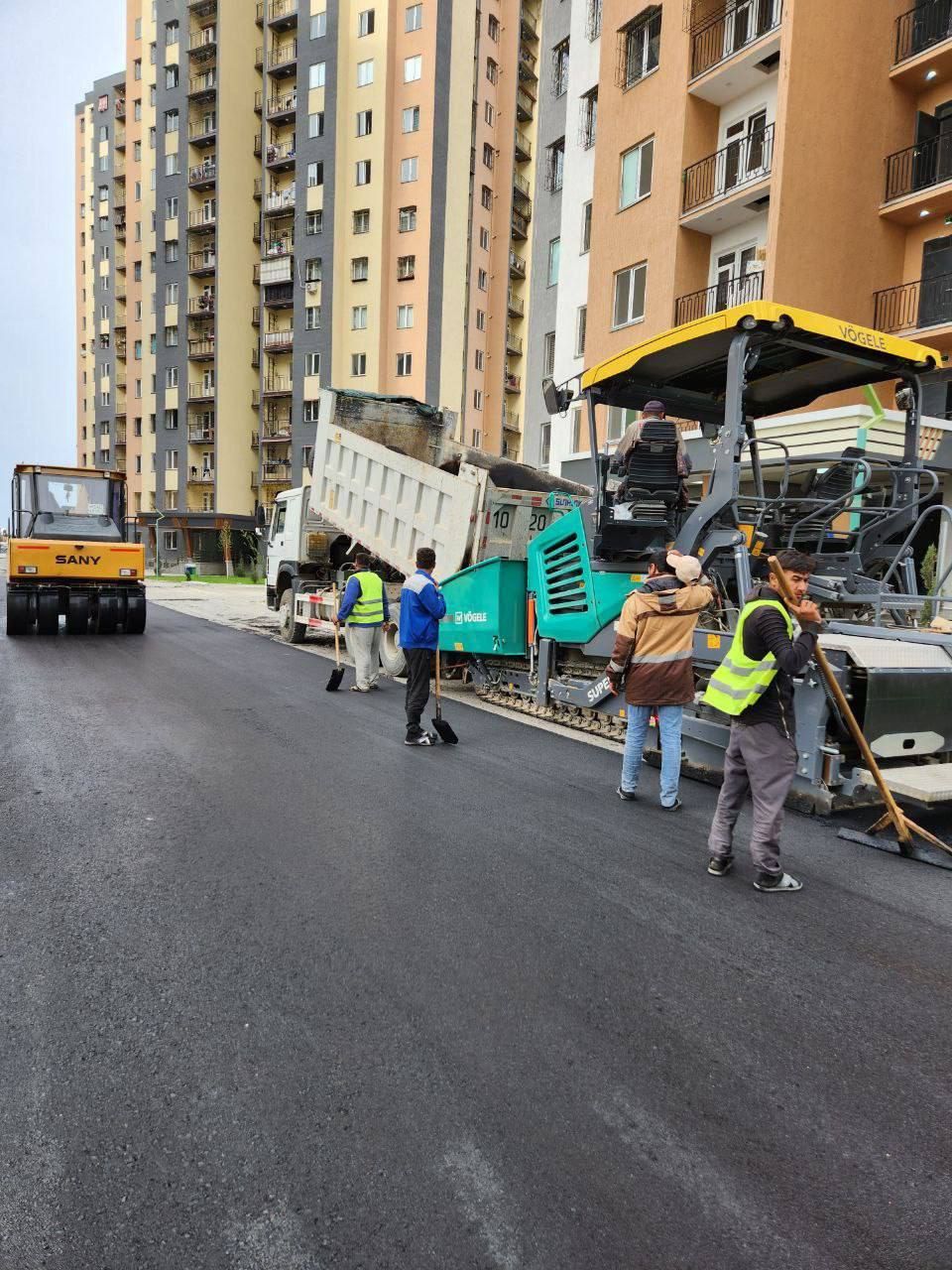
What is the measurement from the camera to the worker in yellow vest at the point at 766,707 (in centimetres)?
407

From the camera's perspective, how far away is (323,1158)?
2203 mm

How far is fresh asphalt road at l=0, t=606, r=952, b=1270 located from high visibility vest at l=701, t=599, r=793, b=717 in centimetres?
92

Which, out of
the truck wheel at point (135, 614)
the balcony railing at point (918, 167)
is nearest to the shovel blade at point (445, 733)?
the truck wheel at point (135, 614)

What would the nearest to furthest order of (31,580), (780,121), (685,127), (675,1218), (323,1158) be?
(675,1218)
(323,1158)
(31,580)
(780,121)
(685,127)

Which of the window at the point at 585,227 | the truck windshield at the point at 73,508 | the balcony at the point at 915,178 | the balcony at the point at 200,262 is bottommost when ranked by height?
the truck windshield at the point at 73,508

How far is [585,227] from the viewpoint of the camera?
74.5ft

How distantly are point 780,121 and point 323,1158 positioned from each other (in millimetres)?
19229

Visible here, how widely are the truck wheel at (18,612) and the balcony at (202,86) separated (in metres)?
45.4

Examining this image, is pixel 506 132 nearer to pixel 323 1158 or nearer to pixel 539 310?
pixel 539 310

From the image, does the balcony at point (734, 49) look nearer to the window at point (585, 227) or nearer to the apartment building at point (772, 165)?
the apartment building at point (772, 165)

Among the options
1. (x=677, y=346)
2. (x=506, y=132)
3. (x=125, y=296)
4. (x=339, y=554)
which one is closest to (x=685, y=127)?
(x=339, y=554)

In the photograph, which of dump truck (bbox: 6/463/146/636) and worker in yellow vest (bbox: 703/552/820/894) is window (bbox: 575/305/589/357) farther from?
worker in yellow vest (bbox: 703/552/820/894)

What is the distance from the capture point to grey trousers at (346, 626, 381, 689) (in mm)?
9969

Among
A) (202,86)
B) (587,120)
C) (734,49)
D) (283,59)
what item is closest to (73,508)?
(734,49)
